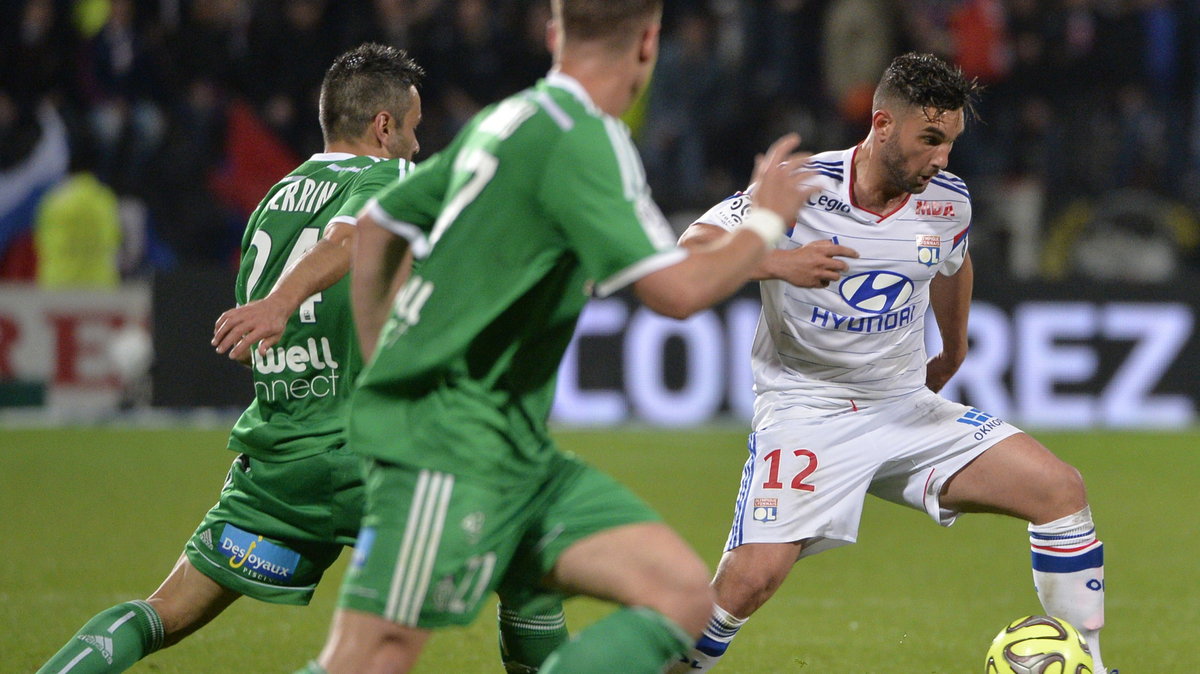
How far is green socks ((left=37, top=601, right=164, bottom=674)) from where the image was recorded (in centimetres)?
437

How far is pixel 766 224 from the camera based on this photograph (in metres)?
3.47

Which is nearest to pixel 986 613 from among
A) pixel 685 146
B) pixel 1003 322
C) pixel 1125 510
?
pixel 1125 510

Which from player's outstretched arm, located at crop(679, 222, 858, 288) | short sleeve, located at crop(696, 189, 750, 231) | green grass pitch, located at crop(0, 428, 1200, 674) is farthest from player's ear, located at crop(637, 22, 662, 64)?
green grass pitch, located at crop(0, 428, 1200, 674)

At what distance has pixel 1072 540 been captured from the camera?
5070 millimetres

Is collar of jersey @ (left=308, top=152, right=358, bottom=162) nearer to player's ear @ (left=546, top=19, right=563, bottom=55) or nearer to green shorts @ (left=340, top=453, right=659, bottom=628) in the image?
player's ear @ (left=546, top=19, right=563, bottom=55)

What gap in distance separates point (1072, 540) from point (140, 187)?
12673 millimetres

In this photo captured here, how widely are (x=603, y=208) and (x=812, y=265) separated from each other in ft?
4.17

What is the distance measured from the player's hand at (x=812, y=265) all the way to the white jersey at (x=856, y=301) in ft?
2.56

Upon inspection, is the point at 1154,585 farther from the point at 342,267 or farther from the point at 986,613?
the point at 342,267

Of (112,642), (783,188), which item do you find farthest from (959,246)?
(112,642)

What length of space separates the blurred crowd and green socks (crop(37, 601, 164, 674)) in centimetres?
1126

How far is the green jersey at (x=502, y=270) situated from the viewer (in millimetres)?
3311

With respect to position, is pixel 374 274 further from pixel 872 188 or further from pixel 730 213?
pixel 872 188

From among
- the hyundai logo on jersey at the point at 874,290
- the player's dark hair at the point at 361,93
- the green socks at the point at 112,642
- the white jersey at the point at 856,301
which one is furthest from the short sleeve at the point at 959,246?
the green socks at the point at 112,642
